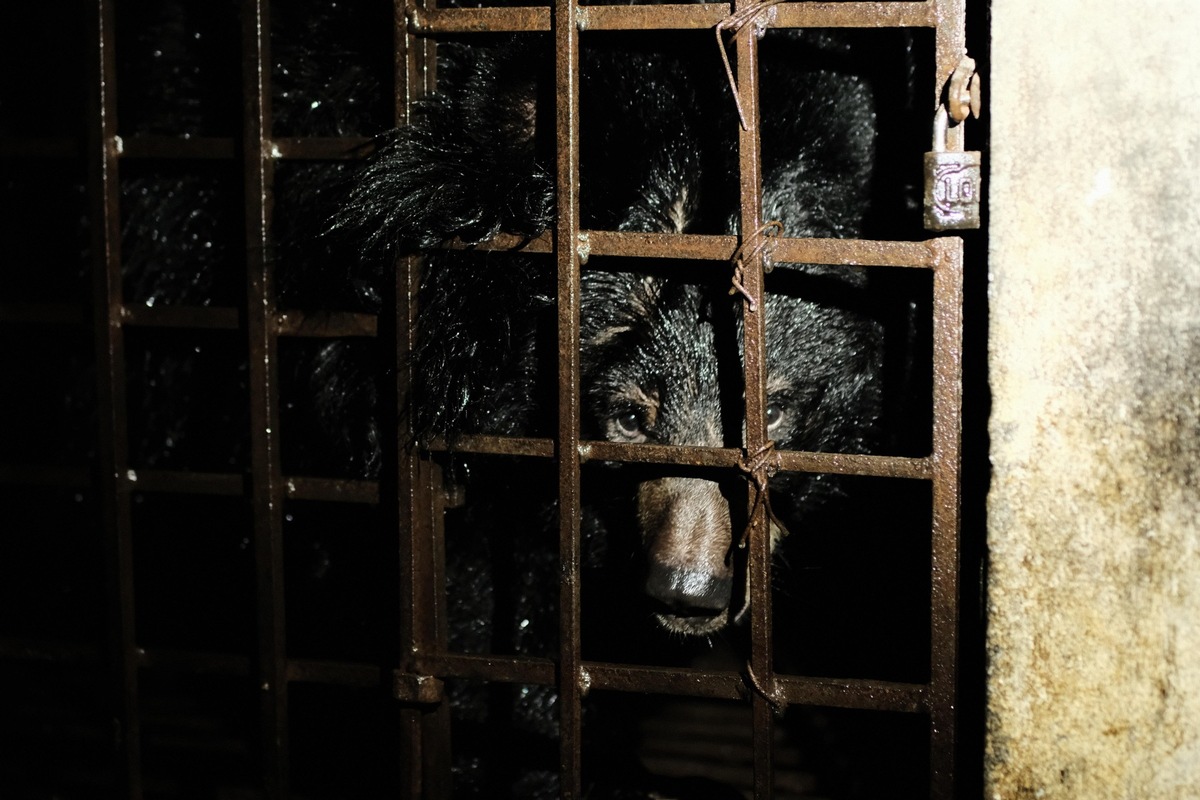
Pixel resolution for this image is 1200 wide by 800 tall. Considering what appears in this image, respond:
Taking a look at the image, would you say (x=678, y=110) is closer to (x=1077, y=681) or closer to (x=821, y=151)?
(x=821, y=151)

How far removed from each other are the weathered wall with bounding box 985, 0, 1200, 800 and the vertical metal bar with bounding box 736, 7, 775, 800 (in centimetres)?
38

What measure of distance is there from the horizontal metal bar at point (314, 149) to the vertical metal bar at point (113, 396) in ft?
1.26

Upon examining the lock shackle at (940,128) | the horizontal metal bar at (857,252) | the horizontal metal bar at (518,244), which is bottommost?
the horizontal metal bar at (857,252)

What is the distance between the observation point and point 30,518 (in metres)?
3.39

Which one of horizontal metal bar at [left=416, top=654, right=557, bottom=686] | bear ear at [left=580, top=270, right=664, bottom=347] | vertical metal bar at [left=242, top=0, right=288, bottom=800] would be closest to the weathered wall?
horizontal metal bar at [left=416, top=654, right=557, bottom=686]

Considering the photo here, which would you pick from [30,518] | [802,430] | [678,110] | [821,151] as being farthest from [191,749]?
[821,151]

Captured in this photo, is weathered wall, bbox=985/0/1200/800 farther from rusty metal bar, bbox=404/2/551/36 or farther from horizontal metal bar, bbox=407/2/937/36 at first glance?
rusty metal bar, bbox=404/2/551/36

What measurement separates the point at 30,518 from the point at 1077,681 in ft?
10.5

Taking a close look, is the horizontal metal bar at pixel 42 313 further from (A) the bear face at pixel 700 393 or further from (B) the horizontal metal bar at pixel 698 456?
(A) the bear face at pixel 700 393

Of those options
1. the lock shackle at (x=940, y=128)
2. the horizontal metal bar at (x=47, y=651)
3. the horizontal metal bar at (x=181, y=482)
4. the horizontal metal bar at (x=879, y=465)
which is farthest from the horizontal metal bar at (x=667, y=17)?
the horizontal metal bar at (x=47, y=651)

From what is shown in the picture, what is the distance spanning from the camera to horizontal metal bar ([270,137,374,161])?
2.21 m

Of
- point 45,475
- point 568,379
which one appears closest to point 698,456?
point 568,379

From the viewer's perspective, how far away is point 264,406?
2227 mm

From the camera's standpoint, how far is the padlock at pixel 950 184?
5.43 feet
